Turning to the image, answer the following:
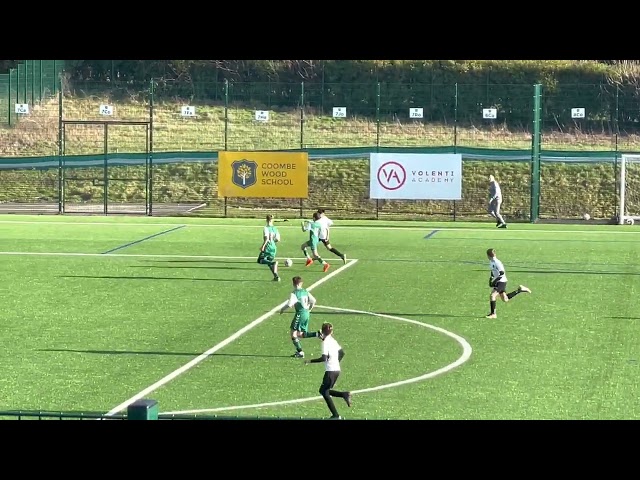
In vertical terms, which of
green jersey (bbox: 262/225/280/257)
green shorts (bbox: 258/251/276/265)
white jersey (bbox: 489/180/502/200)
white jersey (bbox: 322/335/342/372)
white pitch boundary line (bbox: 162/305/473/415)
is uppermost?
white jersey (bbox: 489/180/502/200)

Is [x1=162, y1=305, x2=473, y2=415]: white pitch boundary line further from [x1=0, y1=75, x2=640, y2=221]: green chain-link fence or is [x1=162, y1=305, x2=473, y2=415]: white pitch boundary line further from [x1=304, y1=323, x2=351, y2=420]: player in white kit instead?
[x1=0, y1=75, x2=640, y2=221]: green chain-link fence

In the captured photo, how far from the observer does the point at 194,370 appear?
887 inches

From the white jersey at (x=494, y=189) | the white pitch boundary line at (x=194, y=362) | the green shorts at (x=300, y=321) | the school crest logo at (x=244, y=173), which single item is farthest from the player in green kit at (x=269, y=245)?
the school crest logo at (x=244, y=173)

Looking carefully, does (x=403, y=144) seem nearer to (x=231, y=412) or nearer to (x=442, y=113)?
(x=442, y=113)

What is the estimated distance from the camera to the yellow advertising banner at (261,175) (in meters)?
52.1

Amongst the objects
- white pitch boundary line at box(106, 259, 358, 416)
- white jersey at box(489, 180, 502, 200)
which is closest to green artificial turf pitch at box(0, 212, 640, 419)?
white pitch boundary line at box(106, 259, 358, 416)

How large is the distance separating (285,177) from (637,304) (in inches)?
934

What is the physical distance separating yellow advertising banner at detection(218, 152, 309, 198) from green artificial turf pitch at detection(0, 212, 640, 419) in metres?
7.22

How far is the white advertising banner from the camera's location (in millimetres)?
51594

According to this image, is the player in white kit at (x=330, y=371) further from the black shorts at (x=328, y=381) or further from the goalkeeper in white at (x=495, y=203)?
the goalkeeper in white at (x=495, y=203)

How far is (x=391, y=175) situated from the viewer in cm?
5194

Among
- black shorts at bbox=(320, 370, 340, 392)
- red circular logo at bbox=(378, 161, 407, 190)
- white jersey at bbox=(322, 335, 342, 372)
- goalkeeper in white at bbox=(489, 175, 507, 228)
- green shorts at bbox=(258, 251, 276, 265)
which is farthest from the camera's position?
red circular logo at bbox=(378, 161, 407, 190)
